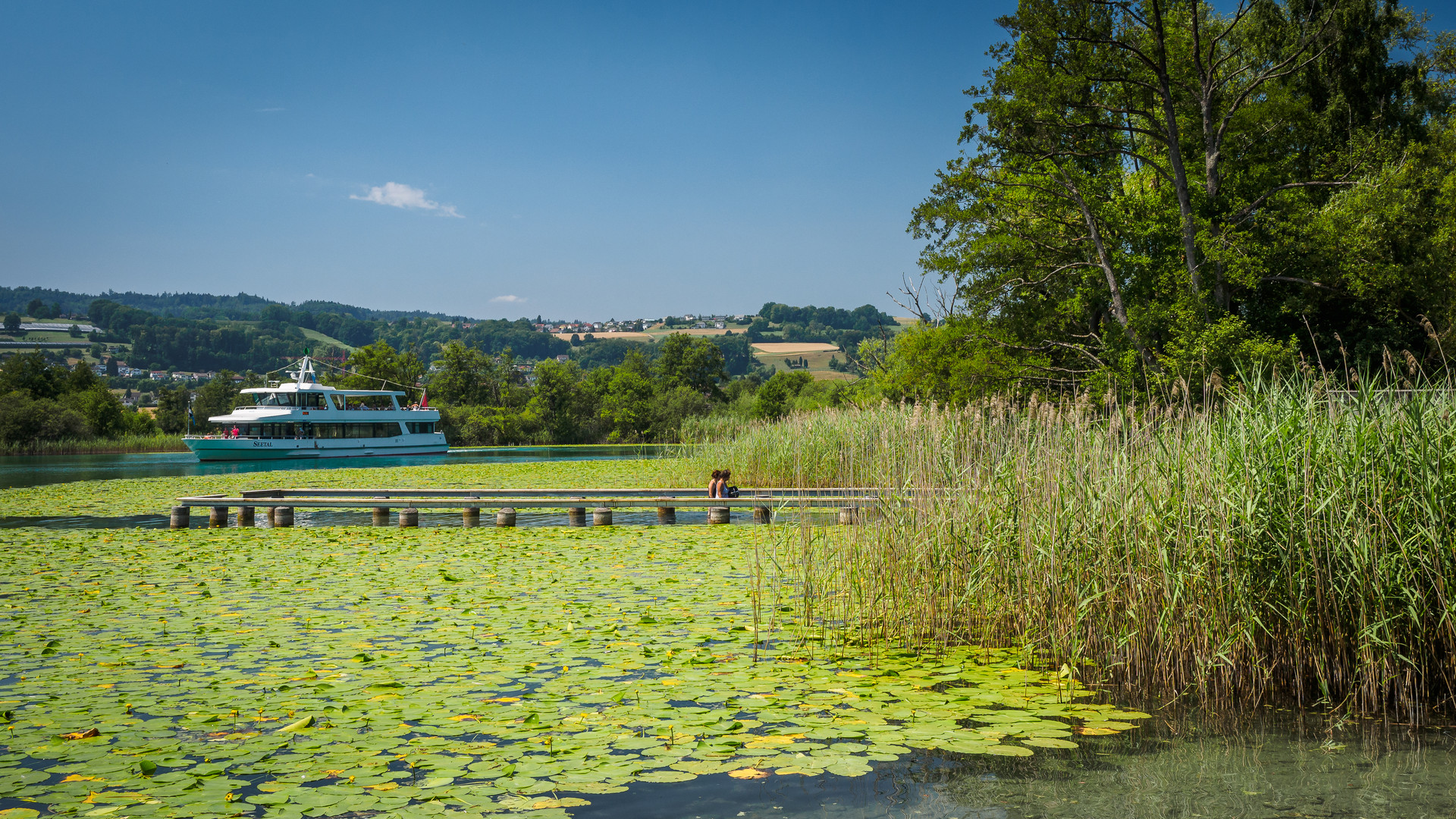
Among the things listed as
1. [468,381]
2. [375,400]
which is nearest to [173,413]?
[375,400]

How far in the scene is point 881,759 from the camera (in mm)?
4047

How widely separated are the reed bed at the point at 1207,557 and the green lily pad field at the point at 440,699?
1.65 ft

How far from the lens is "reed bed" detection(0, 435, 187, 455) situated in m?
47.7

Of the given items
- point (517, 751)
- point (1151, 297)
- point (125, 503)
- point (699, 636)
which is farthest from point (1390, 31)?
point (125, 503)

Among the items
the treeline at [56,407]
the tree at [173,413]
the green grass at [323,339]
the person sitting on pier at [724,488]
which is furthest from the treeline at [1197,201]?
the green grass at [323,339]

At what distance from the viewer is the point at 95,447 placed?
4925 cm

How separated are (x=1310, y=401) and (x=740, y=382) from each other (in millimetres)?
77709

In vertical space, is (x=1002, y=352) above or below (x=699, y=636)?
above

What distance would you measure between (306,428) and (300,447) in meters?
1.14

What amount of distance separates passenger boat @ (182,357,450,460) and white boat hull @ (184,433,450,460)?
3cm

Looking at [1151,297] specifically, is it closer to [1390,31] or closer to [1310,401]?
[1390,31]

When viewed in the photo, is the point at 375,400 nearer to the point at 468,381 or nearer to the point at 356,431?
the point at 468,381

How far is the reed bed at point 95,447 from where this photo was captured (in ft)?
156

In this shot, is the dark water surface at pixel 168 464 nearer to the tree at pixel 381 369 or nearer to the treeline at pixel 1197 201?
the treeline at pixel 1197 201
